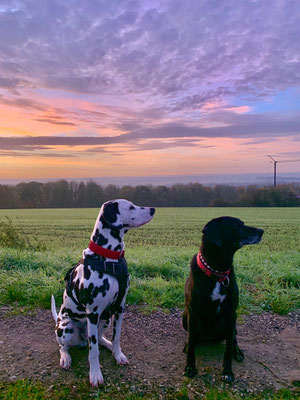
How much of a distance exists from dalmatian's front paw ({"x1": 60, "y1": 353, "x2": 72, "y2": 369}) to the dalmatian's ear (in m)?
1.74

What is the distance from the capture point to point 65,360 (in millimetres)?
3814

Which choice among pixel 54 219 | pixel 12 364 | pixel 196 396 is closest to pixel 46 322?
pixel 12 364

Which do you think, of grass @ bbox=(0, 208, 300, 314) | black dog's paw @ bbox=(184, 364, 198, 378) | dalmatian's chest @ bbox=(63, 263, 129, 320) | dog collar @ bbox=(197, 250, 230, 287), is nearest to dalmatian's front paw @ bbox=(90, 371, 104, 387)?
dalmatian's chest @ bbox=(63, 263, 129, 320)

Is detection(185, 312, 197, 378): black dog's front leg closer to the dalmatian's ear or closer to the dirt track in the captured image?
the dirt track

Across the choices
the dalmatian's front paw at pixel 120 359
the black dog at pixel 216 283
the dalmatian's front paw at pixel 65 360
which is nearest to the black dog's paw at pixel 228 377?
the black dog at pixel 216 283

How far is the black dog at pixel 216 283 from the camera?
3451 millimetres

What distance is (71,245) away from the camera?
1144 cm

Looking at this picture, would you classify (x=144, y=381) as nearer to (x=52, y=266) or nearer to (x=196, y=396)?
(x=196, y=396)

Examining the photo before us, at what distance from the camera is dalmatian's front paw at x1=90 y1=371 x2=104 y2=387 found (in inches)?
138

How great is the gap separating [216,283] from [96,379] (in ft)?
5.41

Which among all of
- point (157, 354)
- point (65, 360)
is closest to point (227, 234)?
point (157, 354)

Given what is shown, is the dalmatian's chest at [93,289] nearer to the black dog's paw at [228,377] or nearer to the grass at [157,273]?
the black dog's paw at [228,377]

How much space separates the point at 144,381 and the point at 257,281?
4.06 metres

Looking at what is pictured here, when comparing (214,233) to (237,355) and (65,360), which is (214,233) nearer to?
(237,355)
